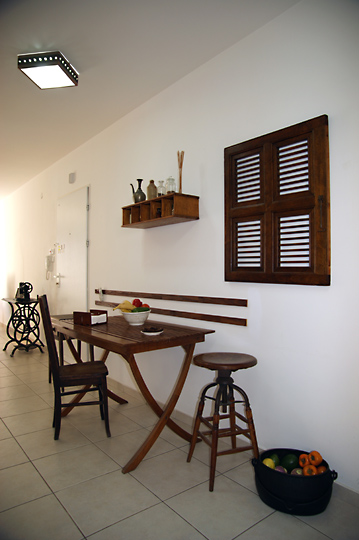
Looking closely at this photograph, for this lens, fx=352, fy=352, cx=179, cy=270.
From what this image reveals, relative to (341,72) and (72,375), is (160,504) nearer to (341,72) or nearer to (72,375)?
(72,375)

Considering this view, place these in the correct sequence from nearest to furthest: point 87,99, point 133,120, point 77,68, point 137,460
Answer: point 137,460, point 77,68, point 87,99, point 133,120

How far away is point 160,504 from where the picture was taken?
1.87m

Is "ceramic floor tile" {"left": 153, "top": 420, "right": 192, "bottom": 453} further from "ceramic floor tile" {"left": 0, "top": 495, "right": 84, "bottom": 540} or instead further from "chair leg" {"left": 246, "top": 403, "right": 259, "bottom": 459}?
"ceramic floor tile" {"left": 0, "top": 495, "right": 84, "bottom": 540}

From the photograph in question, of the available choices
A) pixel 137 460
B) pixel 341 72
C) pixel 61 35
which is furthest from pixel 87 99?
pixel 137 460

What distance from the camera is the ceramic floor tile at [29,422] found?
2785 mm

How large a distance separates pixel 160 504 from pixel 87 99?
3.36m

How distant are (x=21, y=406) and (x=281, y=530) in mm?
2533

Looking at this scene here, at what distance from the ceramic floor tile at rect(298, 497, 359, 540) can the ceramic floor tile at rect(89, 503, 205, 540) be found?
1.88 feet

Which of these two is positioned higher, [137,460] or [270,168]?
[270,168]

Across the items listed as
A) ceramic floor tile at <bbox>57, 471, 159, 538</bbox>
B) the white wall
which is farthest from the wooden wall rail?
ceramic floor tile at <bbox>57, 471, 159, 538</bbox>

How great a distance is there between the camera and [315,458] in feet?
6.10

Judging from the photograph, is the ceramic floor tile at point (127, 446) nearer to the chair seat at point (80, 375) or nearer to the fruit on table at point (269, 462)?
the chair seat at point (80, 375)

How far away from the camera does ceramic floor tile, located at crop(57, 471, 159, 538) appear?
1.75m

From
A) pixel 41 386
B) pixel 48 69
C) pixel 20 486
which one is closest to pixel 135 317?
pixel 20 486
